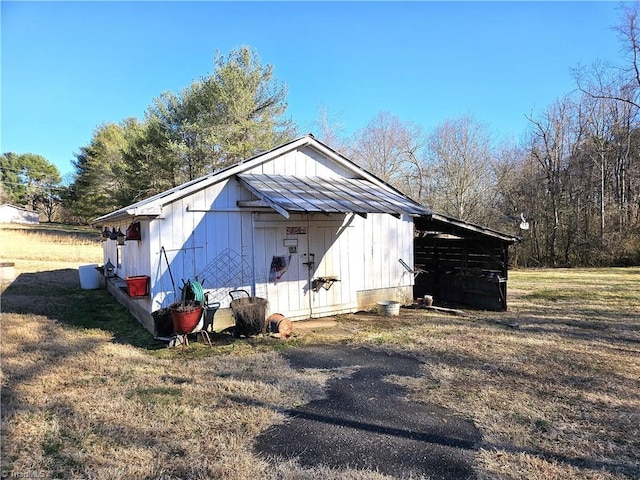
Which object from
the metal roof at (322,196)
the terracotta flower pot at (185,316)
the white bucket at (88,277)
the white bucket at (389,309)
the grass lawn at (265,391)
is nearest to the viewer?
the grass lawn at (265,391)

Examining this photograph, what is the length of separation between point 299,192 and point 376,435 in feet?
15.7

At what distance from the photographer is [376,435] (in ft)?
11.4

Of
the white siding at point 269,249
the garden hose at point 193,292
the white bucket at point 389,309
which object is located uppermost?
the white siding at point 269,249

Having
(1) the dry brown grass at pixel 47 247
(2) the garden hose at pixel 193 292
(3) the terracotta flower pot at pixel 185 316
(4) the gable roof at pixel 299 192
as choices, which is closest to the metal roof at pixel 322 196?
(4) the gable roof at pixel 299 192

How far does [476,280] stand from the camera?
1007 centimetres

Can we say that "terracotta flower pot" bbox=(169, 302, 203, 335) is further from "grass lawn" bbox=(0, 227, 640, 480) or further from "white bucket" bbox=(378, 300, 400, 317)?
"white bucket" bbox=(378, 300, 400, 317)

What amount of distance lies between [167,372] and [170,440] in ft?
6.26

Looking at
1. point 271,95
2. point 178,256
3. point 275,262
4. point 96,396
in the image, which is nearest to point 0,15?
point 178,256

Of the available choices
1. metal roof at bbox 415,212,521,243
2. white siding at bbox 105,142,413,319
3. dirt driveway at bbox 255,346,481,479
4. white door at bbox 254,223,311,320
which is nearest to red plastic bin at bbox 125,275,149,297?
white siding at bbox 105,142,413,319

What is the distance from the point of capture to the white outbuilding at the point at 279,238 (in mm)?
6754

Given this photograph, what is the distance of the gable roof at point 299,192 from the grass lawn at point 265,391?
2.27 meters

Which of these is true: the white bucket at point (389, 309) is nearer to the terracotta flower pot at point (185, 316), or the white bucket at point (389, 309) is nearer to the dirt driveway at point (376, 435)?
the dirt driveway at point (376, 435)

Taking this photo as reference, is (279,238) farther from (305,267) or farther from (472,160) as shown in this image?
(472,160)

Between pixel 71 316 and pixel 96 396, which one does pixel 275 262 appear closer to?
pixel 96 396
